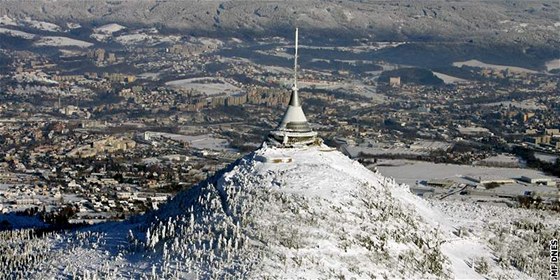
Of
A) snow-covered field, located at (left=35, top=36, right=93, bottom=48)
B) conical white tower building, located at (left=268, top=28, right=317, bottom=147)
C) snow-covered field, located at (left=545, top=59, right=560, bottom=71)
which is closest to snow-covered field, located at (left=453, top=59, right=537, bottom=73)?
snow-covered field, located at (left=545, top=59, right=560, bottom=71)

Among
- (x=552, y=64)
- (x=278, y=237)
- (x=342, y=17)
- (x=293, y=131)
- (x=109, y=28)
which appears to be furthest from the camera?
(x=342, y=17)

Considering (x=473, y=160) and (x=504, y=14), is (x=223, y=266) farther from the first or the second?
(x=504, y=14)

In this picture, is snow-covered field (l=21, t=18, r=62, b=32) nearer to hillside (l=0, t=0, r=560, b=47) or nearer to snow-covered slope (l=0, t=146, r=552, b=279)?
hillside (l=0, t=0, r=560, b=47)

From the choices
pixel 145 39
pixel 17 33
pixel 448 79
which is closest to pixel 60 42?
pixel 17 33

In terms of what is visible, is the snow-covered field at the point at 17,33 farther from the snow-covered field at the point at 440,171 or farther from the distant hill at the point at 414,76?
the snow-covered field at the point at 440,171

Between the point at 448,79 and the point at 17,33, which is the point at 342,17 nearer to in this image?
the point at 17,33

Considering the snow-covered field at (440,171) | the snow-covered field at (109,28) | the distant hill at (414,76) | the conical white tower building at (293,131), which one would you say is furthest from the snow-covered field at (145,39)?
the conical white tower building at (293,131)

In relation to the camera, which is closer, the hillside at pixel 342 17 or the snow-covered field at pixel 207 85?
the snow-covered field at pixel 207 85

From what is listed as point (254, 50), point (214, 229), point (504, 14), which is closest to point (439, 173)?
point (214, 229)
